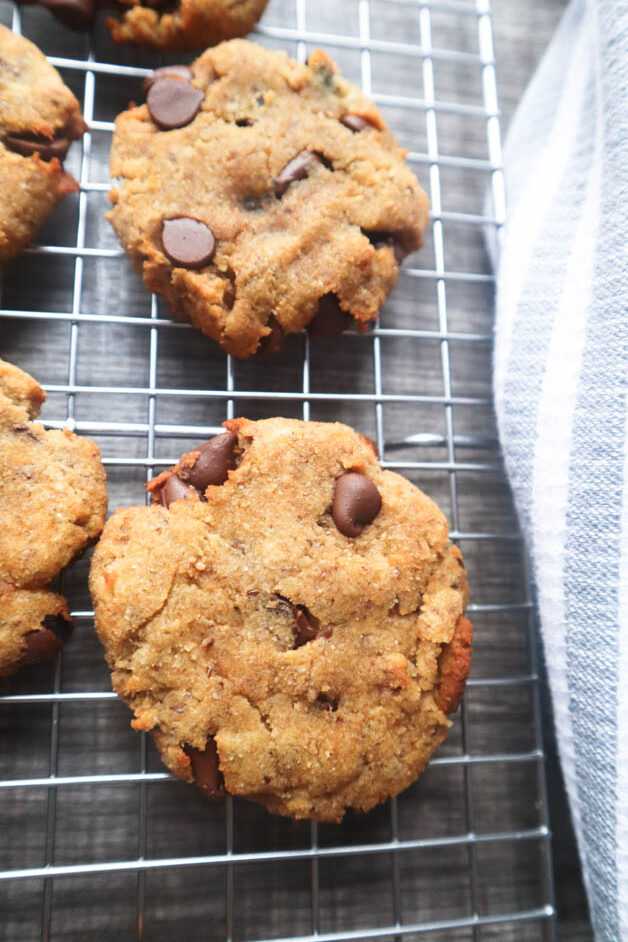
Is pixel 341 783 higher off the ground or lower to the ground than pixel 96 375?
lower

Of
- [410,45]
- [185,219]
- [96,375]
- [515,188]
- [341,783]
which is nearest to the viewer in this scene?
[341,783]

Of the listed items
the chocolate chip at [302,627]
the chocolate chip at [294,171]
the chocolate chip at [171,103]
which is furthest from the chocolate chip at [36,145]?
the chocolate chip at [302,627]

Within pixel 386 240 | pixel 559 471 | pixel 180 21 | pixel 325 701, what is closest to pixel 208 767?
pixel 325 701

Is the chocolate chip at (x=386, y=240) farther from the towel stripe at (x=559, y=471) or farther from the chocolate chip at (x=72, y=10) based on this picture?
the chocolate chip at (x=72, y=10)

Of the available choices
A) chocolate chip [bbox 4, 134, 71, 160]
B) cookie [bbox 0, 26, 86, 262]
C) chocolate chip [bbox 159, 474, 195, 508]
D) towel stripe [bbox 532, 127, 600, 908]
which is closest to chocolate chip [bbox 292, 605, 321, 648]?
chocolate chip [bbox 159, 474, 195, 508]

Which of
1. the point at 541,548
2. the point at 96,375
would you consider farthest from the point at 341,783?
the point at 96,375

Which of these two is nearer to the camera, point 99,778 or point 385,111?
point 99,778

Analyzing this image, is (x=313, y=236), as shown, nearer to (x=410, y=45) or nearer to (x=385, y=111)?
(x=385, y=111)

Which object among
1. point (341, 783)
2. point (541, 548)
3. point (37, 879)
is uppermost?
point (541, 548)
